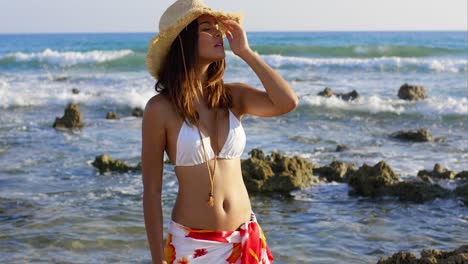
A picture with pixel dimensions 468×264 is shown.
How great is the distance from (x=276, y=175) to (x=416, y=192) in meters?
1.65

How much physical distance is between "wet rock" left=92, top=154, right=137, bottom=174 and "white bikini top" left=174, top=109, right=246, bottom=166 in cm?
715

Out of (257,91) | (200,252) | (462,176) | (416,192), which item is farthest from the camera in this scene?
(462,176)

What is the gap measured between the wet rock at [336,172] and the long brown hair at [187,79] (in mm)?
6218

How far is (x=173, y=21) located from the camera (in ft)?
10.8

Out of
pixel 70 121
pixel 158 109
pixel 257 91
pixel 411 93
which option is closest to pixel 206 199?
pixel 158 109

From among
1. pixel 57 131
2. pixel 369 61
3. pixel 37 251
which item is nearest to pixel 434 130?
pixel 57 131

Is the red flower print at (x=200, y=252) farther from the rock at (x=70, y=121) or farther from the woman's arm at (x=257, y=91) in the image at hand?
the rock at (x=70, y=121)

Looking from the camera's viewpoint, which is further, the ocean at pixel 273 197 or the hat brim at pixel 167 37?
the ocean at pixel 273 197

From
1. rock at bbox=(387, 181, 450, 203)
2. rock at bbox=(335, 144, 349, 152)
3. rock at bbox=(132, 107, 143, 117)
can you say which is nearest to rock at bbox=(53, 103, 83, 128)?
rock at bbox=(132, 107, 143, 117)

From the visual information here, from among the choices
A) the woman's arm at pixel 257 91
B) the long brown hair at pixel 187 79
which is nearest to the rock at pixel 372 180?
the woman's arm at pixel 257 91

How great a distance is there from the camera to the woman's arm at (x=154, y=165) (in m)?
3.23

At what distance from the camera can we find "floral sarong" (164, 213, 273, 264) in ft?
10.6

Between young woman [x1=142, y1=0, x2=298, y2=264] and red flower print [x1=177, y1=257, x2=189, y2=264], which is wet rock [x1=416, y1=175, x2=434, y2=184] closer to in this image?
young woman [x1=142, y1=0, x2=298, y2=264]

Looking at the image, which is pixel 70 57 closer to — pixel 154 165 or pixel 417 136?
pixel 417 136
